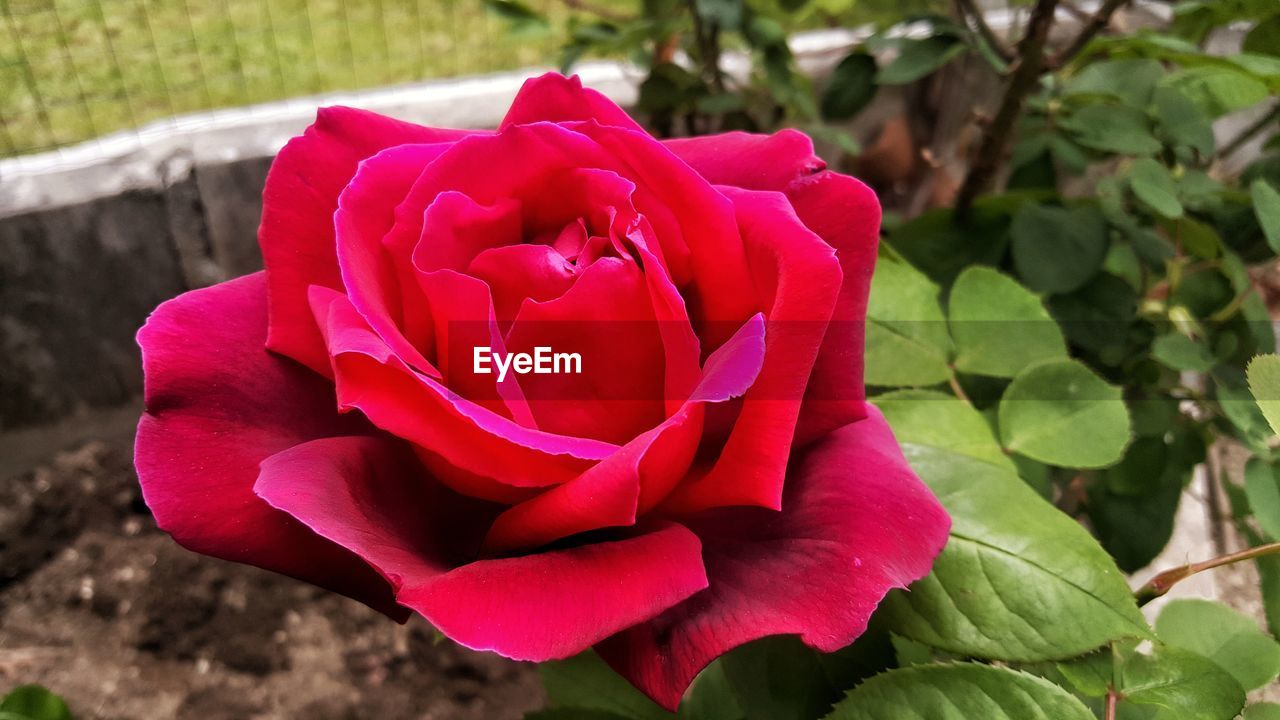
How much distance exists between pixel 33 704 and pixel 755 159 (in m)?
0.43

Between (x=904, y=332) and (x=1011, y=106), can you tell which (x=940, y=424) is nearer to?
(x=904, y=332)

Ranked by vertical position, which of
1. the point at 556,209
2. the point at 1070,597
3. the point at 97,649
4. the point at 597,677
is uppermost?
the point at 556,209

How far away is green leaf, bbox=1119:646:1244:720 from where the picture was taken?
34cm

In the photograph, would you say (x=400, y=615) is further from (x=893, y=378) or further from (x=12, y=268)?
(x=12, y=268)

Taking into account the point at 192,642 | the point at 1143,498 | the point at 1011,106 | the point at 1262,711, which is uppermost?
the point at 1011,106

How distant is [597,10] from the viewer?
100 centimetres

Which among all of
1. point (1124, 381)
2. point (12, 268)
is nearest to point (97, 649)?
point (12, 268)

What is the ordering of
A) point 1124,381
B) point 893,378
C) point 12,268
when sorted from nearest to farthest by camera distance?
point 893,378, point 1124,381, point 12,268

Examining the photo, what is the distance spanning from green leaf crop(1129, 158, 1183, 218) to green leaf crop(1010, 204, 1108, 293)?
2.4 inches

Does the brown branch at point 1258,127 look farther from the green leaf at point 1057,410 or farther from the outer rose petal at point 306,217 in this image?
the outer rose petal at point 306,217

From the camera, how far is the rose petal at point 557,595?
0.25 m

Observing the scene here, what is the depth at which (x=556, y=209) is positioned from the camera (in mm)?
343

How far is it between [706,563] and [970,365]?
240mm

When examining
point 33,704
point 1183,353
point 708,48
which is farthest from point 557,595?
point 708,48
